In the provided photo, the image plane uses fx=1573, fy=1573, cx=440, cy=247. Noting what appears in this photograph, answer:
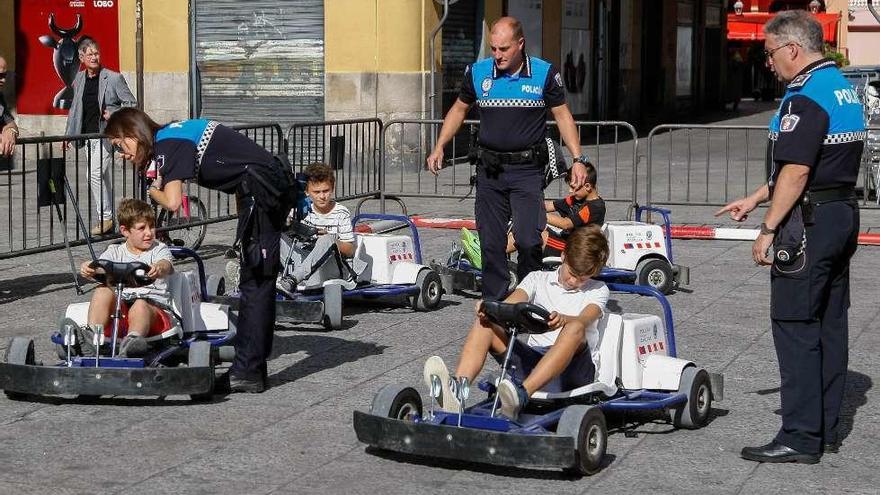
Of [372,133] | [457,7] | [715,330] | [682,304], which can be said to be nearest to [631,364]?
[715,330]

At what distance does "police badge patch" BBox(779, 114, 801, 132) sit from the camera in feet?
20.0

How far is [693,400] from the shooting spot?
268 inches

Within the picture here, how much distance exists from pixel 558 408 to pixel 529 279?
0.61m

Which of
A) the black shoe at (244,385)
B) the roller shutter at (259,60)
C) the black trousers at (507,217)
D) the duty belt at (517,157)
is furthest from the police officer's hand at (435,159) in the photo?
the roller shutter at (259,60)

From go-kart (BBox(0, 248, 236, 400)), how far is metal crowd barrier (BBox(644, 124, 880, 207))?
7.00 m

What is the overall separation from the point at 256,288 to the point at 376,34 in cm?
1310

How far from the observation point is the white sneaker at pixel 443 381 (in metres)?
6.24

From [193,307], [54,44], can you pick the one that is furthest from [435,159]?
Answer: [54,44]

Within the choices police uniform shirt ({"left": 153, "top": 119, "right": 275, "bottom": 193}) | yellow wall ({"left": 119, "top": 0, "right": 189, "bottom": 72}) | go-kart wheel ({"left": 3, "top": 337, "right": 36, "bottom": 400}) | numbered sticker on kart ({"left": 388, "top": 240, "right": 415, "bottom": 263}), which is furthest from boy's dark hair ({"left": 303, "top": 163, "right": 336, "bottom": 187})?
yellow wall ({"left": 119, "top": 0, "right": 189, "bottom": 72})

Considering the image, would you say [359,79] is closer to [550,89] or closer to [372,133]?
[372,133]

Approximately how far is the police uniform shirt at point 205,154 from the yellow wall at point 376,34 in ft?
42.0

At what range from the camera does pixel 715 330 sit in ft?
31.2

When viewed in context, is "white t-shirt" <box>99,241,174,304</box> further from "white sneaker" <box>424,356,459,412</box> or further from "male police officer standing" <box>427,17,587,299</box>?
"white sneaker" <box>424,356,459,412</box>

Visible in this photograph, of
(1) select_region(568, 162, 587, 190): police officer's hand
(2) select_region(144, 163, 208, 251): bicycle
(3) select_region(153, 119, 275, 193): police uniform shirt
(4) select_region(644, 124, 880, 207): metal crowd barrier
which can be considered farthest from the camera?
(4) select_region(644, 124, 880, 207): metal crowd barrier
